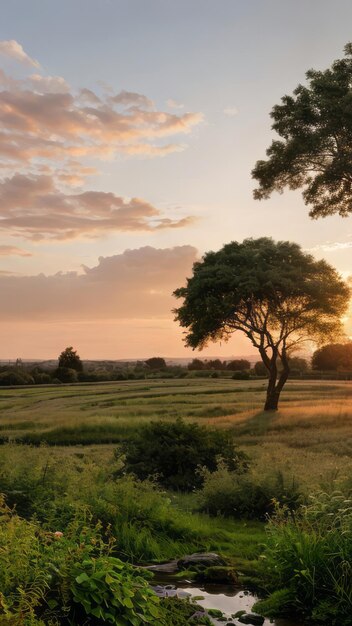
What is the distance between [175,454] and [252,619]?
941cm

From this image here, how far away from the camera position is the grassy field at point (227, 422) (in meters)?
19.9

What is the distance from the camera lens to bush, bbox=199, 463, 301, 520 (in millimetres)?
13445

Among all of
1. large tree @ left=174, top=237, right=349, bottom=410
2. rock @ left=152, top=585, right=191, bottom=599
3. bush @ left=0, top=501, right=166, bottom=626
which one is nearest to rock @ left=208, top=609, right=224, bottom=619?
rock @ left=152, top=585, right=191, bottom=599

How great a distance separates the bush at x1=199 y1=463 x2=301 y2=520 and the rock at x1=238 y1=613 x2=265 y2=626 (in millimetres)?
5227

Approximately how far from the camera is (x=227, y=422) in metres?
34.6

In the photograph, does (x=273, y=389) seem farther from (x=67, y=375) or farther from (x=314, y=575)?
(x=67, y=375)

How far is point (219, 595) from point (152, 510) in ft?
10.0

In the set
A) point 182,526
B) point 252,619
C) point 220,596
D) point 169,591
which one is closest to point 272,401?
point 182,526

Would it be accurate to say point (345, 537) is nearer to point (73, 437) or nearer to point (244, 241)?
point (73, 437)

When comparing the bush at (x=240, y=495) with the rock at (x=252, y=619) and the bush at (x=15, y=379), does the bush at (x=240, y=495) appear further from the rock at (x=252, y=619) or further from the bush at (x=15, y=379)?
the bush at (x=15, y=379)

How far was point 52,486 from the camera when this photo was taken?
11.9m

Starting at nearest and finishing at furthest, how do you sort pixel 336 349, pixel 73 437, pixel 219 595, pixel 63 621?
pixel 63 621
pixel 219 595
pixel 73 437
pixel 336 349

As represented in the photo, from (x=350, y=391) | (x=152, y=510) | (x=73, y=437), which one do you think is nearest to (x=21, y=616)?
(x=152, y=510)

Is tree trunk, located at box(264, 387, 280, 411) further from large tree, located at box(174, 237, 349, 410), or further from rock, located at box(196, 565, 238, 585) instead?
rock, located at box(196, 565, 238, 585)
